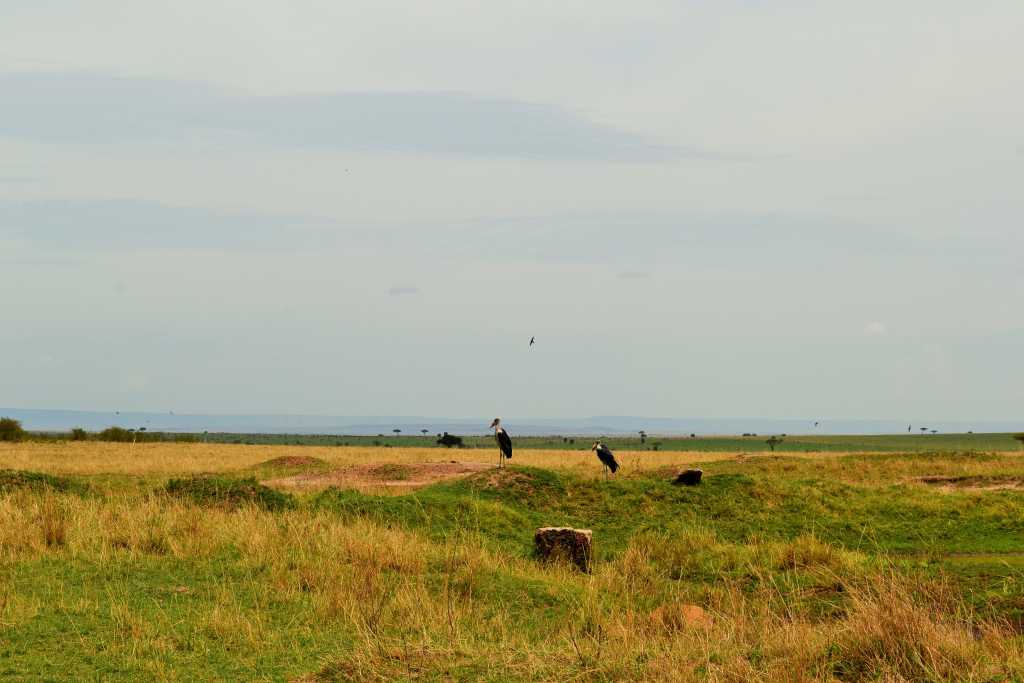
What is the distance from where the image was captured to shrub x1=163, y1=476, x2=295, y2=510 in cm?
1975

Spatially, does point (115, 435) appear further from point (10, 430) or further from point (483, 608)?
point (483, 608)

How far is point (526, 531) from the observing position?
1938 cm

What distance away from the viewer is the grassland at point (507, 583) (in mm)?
8641

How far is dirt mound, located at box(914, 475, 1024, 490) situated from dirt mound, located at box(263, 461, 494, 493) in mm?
14592

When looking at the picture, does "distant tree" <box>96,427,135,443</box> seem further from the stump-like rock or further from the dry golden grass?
the stump-like rock

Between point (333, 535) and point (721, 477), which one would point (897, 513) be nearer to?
point (721, 477)

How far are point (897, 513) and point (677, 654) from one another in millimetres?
16408

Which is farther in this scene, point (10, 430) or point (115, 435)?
point (115, 435)

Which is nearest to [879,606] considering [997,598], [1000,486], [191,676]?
[997,598]

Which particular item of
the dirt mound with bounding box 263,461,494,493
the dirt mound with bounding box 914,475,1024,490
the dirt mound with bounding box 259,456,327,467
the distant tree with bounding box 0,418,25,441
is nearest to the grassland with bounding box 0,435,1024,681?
the dirt mound with bounding box 263,461,494,493

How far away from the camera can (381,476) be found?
31.4 metres

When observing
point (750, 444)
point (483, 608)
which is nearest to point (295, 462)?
point (483, 608)

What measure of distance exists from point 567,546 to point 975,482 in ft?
67.3

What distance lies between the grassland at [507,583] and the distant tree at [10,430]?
4875 centimetres
